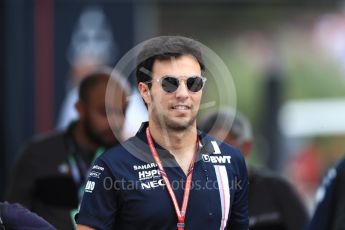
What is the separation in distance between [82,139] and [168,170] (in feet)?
8.82

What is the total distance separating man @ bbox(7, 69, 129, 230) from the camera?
6.57m

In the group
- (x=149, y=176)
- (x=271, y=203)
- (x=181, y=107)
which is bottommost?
(x=271, y=203)

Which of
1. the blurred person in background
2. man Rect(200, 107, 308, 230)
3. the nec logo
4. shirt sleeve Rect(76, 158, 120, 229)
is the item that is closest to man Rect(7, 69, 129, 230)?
man Rect(200, 107, 308, 230)

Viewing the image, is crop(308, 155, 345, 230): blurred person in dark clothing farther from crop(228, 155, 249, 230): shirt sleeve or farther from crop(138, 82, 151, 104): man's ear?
crop(138, 82, 151, 104): man's ear

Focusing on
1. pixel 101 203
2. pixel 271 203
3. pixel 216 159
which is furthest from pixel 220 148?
pixel 271 203

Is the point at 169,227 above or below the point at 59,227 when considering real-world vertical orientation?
above

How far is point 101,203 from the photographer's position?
13.4ft

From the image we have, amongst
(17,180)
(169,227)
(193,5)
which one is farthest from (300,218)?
(193,5)

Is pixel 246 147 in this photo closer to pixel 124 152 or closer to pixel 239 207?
pixel 239 207

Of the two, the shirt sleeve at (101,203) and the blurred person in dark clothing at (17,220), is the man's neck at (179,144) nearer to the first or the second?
the shirt sleeve at (101,203)

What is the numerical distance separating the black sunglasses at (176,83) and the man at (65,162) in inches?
89.8

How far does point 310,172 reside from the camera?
40.8ft

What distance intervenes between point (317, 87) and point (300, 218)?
5903 millimetres

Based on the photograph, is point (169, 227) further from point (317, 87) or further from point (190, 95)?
point (317, 87)
